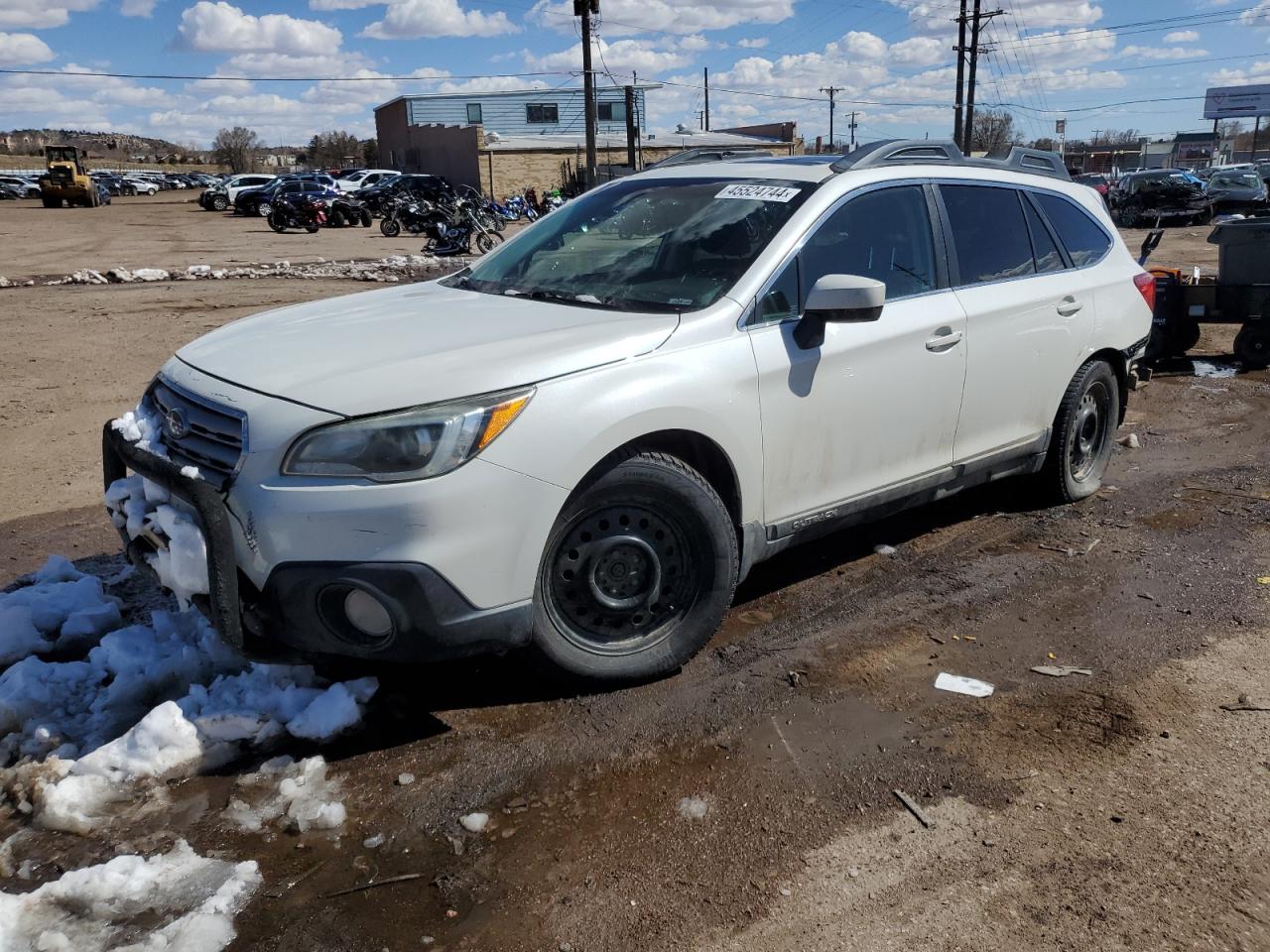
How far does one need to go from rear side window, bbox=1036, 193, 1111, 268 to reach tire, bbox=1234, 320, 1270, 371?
5.31 meters

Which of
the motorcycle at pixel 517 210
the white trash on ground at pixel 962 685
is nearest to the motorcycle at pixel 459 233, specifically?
the motorcycle at pixel 517 210

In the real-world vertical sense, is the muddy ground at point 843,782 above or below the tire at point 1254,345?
below

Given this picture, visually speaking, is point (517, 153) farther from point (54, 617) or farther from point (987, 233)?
point (54, 617)

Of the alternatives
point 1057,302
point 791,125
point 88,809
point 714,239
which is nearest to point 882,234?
point 714,239

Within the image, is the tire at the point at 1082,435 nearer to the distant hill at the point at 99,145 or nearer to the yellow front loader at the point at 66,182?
the yellow front loader at the point at 66,182

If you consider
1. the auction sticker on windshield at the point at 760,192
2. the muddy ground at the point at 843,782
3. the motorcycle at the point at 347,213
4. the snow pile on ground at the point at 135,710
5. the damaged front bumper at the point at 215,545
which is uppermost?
the motorcycle at the point at 347,213

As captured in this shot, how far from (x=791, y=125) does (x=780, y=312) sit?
6943 centimetres

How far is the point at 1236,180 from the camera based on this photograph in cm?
3431

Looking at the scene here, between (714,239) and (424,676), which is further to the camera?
(714,239)

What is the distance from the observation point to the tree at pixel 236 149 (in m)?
109

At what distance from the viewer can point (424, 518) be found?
114 inches

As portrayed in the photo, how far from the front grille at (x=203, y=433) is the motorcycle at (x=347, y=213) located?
32.6 metres

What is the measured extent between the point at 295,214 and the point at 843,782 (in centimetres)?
3174

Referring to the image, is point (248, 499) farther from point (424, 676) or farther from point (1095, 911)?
point (1095, 911)
